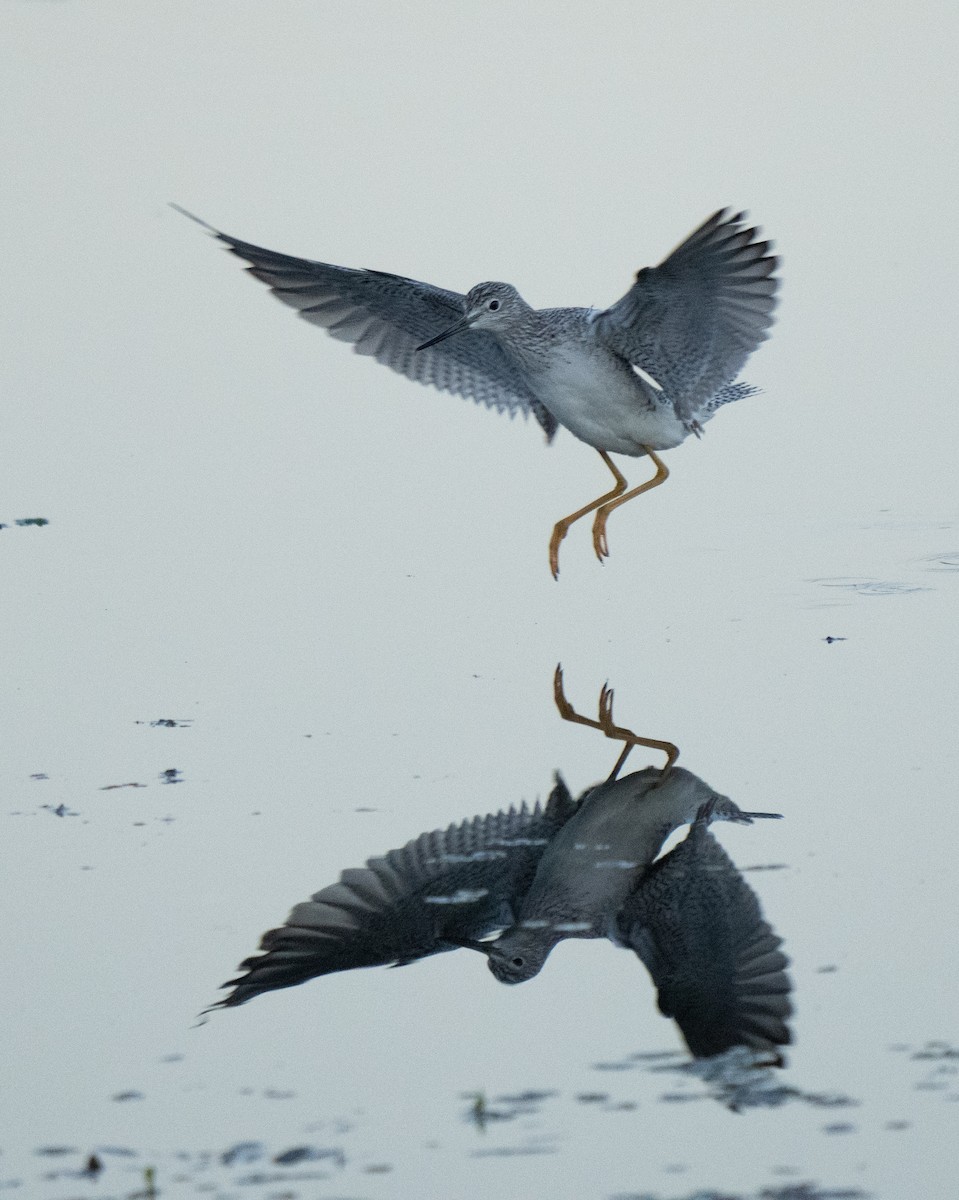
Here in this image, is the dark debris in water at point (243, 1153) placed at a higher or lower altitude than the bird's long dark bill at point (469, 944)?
lower

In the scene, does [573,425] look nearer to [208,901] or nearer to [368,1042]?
[208,901]

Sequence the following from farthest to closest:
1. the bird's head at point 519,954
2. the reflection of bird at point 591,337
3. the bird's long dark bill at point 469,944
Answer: the reflection of bird at point 591,337 → the bird's long dark bill at point 469,944 → the bird's head at point 519,954

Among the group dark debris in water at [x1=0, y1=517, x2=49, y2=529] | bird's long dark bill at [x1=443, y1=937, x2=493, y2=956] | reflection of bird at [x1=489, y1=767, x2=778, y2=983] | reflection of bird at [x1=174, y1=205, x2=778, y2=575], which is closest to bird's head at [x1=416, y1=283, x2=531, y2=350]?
reflection of bird at [x1=174, y1=205, x2=778, y2=575]

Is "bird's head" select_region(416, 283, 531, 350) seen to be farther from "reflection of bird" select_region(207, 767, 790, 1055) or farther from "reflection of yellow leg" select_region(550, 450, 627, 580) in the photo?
"reflection of bird" select_region(207, 767, 790, 1055)

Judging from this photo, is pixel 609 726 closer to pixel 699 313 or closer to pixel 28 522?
pixel 699 313

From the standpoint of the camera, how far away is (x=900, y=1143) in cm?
343

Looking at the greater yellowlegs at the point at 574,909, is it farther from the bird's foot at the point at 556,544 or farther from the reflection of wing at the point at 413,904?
the bird's foot at the point at 556,544

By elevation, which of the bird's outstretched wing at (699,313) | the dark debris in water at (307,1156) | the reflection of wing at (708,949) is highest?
the bird's outstretched wing at (699,313)

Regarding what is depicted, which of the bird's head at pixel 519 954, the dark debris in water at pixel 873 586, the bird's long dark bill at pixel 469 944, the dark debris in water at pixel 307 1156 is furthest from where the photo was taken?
the dark debris in water at pixel 873 586

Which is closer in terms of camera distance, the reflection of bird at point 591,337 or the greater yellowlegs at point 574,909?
the greater yellowlegs at point 574,909

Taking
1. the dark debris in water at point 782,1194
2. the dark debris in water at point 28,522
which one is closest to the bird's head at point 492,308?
the dark debris in water at point 28,522

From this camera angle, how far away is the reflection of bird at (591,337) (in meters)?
6.57

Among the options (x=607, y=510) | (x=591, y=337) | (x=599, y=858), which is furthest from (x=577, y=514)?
(x=599, y=858)

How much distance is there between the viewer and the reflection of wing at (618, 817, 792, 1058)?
393 cm
